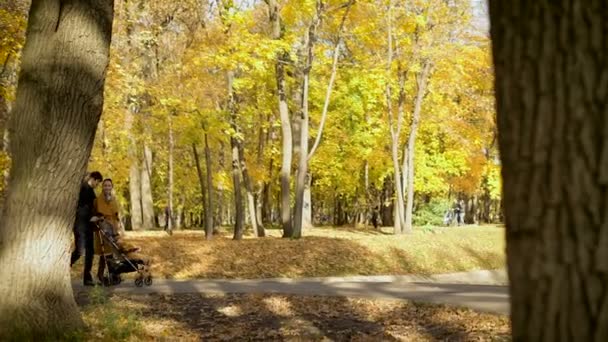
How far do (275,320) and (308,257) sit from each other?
26.6 ft

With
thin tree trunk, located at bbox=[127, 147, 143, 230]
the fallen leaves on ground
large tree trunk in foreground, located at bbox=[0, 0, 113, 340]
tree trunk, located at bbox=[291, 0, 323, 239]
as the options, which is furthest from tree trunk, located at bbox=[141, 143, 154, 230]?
large tree trunk in foreground, located at bbox=[0, 0, 113, 340]

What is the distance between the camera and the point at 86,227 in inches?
423

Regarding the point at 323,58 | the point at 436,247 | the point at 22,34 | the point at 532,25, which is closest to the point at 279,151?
the point at 323,58

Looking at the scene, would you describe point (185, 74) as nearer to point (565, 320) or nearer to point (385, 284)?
point (385, 284)

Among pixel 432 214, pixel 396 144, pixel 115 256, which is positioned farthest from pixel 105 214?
pixel 432 214

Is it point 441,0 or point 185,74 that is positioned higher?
point 441,0

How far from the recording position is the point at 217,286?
1191cm

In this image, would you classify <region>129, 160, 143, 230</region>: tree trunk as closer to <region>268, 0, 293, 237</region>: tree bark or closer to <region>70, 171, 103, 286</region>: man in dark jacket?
<region>268, 0, 293, 237</region>: tree bark

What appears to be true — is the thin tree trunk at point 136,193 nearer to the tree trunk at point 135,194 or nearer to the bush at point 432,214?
the tree trunk at point 135,194

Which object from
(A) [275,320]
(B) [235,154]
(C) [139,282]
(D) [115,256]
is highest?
(B) [235,154]

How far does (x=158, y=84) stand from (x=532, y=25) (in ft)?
67.0

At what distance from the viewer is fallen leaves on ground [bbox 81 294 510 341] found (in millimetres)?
6973

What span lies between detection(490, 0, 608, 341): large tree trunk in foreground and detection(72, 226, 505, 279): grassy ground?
12.4m

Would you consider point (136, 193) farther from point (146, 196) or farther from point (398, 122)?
point (398, 122)
